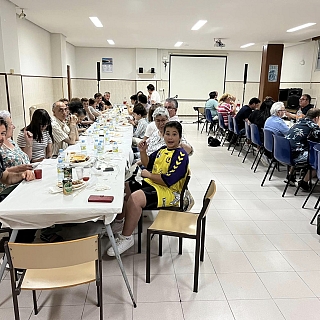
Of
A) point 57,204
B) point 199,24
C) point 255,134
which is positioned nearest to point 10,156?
point 57,204

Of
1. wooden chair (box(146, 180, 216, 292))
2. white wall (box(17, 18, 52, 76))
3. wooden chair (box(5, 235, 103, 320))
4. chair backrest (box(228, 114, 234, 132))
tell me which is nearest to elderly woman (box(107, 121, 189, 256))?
wooden chair (box(146, 180, 216, 292))

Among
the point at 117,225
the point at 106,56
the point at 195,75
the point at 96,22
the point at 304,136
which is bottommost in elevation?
the point at 117,225

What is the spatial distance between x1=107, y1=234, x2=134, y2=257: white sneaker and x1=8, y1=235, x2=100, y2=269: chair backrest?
3.32ft

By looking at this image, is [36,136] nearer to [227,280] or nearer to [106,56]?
[227,280]

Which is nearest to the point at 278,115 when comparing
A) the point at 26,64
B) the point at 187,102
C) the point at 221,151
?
the point at 221,151

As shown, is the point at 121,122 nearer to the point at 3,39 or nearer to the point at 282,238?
the point at 3,39

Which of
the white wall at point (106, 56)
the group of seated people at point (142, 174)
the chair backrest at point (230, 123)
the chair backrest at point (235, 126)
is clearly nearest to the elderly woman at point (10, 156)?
the group of seated people at point (142, 174)

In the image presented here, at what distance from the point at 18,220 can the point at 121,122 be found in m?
4.17

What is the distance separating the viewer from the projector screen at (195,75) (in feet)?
41.7

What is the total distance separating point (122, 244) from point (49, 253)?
44.5 inches

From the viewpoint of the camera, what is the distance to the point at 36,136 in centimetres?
337

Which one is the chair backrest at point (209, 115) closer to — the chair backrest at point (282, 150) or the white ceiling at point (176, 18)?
the white ceiling at point (176, 18)

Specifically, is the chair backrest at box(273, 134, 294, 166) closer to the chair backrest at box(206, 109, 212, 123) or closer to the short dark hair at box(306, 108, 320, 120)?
the short dark hair at box(306, 108, 320, 120)

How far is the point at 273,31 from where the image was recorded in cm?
788
